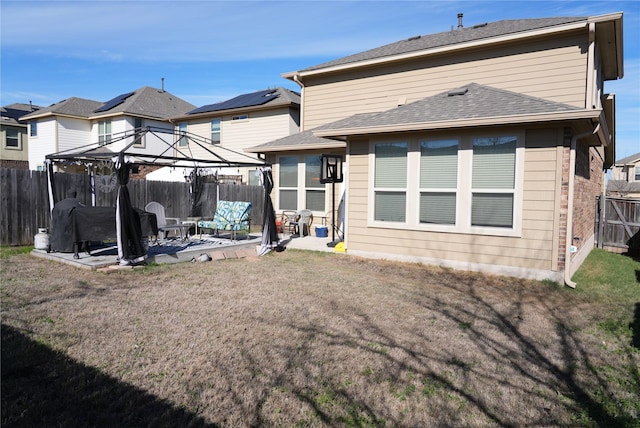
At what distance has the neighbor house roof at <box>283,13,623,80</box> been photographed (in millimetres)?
8828

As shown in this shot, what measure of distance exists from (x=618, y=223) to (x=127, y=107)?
2339 cm

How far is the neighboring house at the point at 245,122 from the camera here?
1875cm

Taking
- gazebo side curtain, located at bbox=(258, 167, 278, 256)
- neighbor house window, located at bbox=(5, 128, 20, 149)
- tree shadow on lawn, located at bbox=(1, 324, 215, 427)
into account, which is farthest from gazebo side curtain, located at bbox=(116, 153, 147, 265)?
neighbor house window, located at bbox=(5, 128, 20, 149)

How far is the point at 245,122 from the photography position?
19828 millimetres

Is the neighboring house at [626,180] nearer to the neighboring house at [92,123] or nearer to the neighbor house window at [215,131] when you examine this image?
the neighbor house window at [215,131]

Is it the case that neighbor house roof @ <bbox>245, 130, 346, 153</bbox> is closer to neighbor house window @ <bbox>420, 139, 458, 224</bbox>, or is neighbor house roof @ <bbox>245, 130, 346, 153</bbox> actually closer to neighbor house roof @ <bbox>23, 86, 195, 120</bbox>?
neighbor house window @ <bbox>420, 139, 458, 224</bbox>

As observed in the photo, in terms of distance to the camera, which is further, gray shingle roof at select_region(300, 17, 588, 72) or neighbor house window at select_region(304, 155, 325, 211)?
neighbor house window at select_region(304, 155, 325, 211)

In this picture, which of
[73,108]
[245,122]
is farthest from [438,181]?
[73,108]

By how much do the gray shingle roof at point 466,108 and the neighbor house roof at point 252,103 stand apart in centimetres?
1018

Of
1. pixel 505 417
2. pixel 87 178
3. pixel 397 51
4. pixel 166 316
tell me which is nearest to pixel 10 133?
pixel 87 178

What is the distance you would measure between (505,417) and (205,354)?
100 inches

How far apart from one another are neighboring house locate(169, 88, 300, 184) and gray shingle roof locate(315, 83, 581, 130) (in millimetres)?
9979

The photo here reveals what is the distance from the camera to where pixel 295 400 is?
3.10 meters

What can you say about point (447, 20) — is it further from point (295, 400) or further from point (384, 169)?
point (295, 400)
